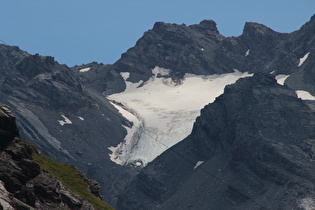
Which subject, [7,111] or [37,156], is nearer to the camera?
[7,111]

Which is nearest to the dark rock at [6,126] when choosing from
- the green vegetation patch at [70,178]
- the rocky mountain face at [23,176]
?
the rocky mountain face at [23,176]

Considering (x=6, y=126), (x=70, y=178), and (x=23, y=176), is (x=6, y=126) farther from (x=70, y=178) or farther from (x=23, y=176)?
(x=70, y=178)

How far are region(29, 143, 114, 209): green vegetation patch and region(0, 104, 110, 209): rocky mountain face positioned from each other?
30.8 feet

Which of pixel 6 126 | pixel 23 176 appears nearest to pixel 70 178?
pixel 6 126

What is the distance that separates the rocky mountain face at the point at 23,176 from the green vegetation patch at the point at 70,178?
9.37 meters

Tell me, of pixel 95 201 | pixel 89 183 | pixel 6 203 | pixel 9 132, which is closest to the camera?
pixel 6 203

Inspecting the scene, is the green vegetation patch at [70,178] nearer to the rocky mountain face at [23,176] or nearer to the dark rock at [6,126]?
the rocky mountain face at [23,176]

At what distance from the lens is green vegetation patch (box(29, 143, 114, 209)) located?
55181 mm

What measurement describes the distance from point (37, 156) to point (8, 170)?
17.0 m

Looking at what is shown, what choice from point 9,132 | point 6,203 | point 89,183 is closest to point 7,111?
point 9,132

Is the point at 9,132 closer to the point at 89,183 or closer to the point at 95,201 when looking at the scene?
the point at 95,201

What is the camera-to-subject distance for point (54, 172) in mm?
57281

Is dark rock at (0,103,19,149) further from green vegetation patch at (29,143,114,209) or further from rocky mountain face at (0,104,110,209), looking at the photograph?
green vegetation patch at (29,143,114,209)

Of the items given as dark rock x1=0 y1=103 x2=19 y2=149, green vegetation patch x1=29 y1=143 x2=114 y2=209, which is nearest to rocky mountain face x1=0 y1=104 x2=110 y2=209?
dark rock x1=0 y1=103 x2=19 y2=149
